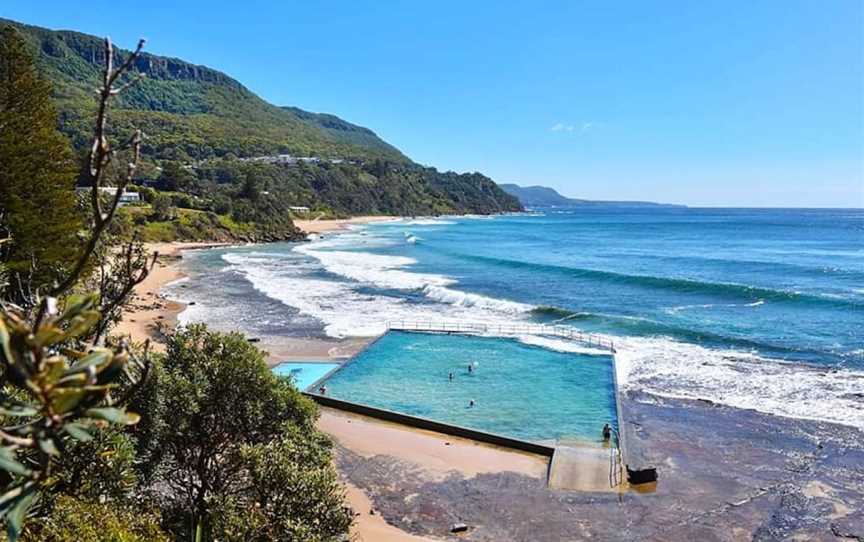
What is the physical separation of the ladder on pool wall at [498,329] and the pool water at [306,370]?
694cm

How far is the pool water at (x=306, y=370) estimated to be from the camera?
79.9ft

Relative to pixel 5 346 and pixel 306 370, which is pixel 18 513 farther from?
pixel 306 370

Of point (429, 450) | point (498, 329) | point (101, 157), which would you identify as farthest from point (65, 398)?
point (498, 329)

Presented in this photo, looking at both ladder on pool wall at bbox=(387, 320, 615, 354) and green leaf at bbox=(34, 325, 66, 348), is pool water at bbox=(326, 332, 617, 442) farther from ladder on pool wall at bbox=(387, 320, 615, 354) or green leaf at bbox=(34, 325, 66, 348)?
green leaf at bbox=(34, 325, 66, 348)

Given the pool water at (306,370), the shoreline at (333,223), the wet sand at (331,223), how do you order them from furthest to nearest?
the wet sand at (331,223)
the shoreline at (333,223)
the pool water at (306,370)

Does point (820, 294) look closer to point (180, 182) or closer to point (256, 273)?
point (256, 273)

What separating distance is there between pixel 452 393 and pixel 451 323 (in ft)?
37.9

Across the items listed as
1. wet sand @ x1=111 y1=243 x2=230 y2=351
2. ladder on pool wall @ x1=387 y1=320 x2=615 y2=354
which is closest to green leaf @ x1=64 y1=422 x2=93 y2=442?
wet sand @ x1=111 y1=243 x2=230 y2=351

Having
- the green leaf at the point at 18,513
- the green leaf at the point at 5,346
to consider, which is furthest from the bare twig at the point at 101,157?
the green leaf at the point at 18,513

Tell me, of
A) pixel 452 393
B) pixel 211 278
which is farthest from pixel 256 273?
pixel 452 393

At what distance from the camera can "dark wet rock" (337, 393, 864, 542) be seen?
45.4 ft

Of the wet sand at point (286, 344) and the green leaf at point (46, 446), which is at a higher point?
the green leaf at point (46, 446)

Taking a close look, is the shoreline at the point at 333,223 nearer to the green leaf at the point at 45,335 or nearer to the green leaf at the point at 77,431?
the green leaf at the point at 77,431

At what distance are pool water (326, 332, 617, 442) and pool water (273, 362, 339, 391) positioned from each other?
1.77 ft
